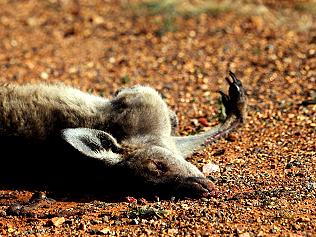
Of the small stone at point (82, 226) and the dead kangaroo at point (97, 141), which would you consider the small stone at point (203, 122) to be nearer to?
the dead kangaroo at point (97, 141)

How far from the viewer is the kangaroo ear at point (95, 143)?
5984 mm

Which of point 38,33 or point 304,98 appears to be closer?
point 304,98

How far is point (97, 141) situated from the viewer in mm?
6168

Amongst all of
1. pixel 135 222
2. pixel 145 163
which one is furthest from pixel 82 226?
pixel 145 163

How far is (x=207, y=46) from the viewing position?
10.2 metres

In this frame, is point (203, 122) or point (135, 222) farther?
point (203, 122)

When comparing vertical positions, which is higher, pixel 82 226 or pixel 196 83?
pixel 196 83

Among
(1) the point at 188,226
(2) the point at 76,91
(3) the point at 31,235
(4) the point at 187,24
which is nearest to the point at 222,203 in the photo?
(1) the point at 188,226

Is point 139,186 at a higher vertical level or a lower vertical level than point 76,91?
lower

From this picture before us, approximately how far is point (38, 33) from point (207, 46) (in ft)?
8.89

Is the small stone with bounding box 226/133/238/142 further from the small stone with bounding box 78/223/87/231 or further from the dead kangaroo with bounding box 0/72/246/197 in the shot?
the small stone with bounding box 78/223/87/231

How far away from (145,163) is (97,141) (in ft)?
1.51

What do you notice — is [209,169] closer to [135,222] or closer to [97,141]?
[97,141]

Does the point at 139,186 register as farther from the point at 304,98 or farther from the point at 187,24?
the point at 187,24
